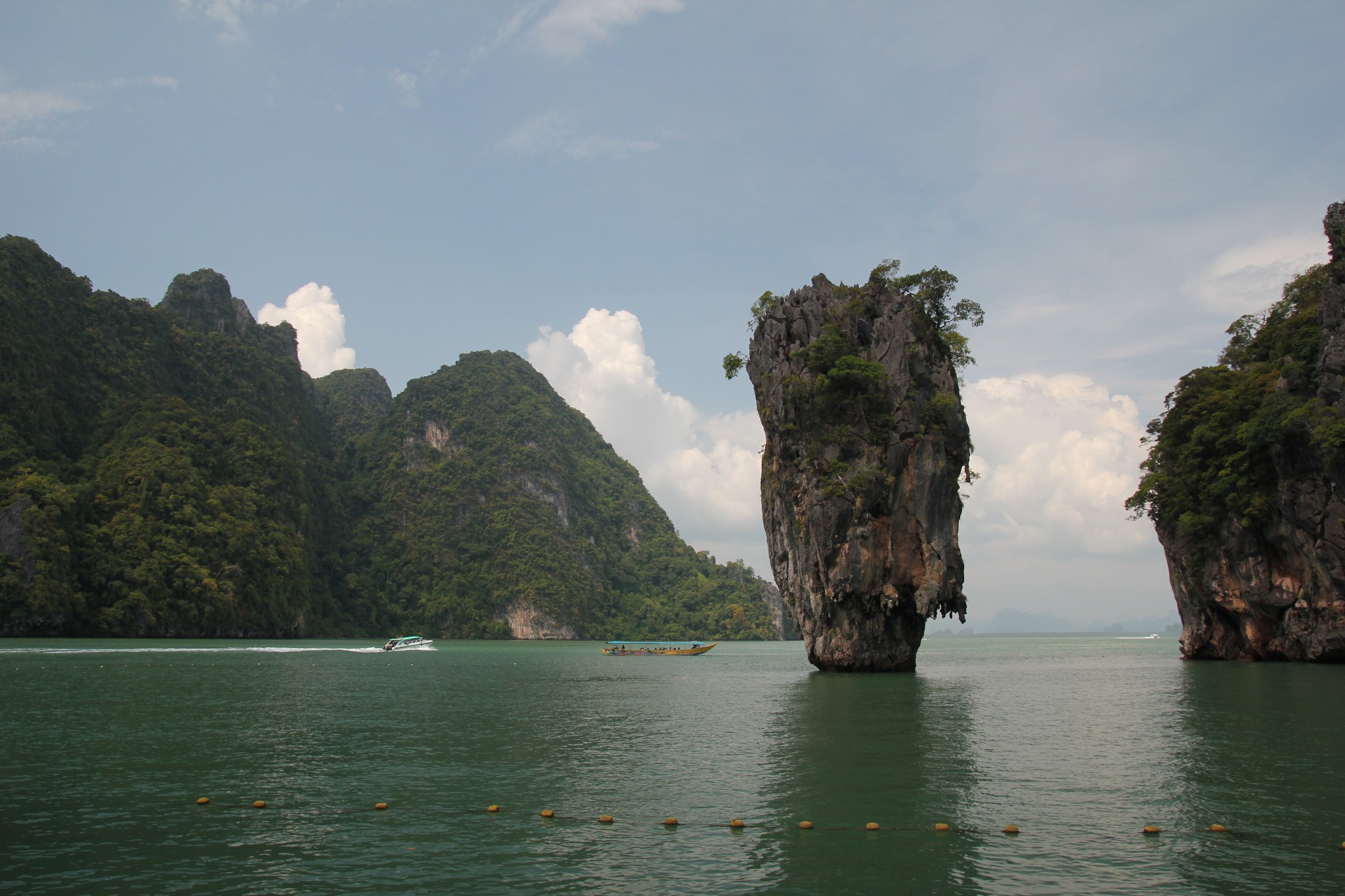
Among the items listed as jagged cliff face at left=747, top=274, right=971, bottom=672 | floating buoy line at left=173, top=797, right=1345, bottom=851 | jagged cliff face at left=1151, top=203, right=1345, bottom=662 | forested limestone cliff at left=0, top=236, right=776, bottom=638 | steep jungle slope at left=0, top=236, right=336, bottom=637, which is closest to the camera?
floating buoy line at left=173, top=797, right=1345, bottom=851

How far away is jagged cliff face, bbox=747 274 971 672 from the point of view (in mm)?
39250

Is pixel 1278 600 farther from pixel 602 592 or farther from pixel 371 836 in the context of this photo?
pixel 602 592

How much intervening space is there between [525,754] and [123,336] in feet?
401

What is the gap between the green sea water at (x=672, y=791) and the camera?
10.3m

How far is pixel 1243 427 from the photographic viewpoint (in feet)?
136

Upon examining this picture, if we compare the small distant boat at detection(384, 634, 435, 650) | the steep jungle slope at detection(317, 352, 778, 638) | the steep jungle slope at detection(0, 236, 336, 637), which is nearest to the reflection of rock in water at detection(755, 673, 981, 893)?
the small distant boat at detection(384, 634, 435, 650)

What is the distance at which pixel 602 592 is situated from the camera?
158250 millimetres

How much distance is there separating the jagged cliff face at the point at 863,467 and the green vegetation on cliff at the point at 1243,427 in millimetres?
12408

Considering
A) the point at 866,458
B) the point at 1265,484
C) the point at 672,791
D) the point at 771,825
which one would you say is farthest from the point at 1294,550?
the point at 771,825

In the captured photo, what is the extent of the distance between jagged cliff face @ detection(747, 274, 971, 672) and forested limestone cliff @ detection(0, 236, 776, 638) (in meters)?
66.5

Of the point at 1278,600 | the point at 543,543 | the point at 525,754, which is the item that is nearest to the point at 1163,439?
the point at 1278,600

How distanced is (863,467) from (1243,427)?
716 inches

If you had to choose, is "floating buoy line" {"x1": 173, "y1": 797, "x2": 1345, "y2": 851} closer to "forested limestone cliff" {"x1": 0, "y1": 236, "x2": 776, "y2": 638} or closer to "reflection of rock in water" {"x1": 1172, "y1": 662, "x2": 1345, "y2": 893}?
"reflection of rock in water" {"x1": 1172, "y1": 662, "x2": 1345, "y2": 893}

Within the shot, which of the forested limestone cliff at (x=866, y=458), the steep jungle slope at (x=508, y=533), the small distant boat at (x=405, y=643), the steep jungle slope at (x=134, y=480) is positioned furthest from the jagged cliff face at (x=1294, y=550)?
the steep jungle slope at (x=508, y=533)
